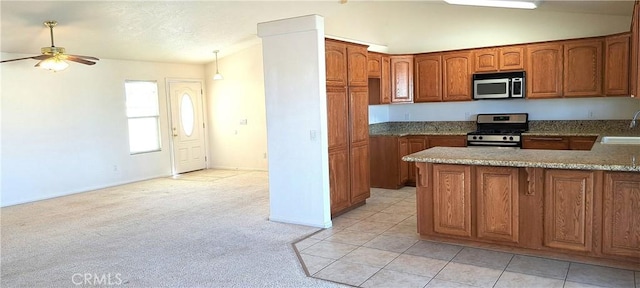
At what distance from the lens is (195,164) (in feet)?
31.1

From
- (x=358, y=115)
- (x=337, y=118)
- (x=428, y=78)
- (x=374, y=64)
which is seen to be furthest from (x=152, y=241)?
(x=428, y=78)

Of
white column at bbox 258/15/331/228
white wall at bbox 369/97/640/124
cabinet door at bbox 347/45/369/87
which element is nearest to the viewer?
white column at bbox 258/15/331/228

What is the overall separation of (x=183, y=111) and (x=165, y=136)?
27.6 inches

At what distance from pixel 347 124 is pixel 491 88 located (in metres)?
2.57

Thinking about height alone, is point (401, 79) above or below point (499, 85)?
above

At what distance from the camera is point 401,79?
23.6ft

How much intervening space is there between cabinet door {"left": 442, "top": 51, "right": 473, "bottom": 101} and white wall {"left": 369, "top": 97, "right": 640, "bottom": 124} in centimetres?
34

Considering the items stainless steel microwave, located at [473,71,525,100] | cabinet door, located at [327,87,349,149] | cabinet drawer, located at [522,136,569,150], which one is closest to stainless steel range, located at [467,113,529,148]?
cabinet drawer, located at [522,136,569,150]

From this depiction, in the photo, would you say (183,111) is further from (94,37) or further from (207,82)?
(94,37)

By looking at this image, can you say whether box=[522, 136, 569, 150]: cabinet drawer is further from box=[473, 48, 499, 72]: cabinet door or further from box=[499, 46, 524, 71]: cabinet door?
box=[473, 48, 499, 72]: cabinet door

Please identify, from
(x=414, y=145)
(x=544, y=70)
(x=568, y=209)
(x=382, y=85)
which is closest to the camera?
(x=568, y=209)

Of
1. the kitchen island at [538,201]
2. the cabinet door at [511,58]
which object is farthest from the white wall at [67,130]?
the cabinet door at [511,58]

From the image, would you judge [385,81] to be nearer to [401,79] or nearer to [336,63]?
[401,79]

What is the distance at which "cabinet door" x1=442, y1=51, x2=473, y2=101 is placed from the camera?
6.77 metres
